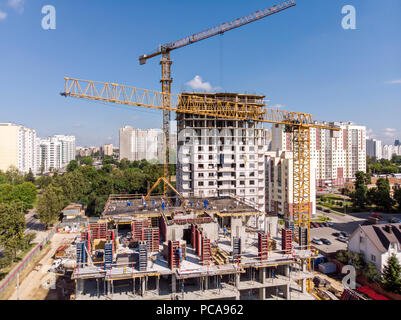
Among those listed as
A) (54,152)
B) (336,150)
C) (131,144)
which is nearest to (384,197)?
(336,150)

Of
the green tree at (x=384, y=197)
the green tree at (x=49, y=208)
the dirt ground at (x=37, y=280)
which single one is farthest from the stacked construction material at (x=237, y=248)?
the green tree at (x=384, y=197)

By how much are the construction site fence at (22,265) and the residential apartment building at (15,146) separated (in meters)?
39.2

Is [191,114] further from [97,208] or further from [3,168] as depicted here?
[3,168]

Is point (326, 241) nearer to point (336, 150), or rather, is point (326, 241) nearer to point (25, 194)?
point (336, 150)

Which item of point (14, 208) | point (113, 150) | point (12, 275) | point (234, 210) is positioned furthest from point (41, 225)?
point (113, 150)

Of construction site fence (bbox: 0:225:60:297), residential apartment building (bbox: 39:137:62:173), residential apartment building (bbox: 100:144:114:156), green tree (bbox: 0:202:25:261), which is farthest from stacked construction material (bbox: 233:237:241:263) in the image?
residential apartment building (bbox: 100:144:114:156)

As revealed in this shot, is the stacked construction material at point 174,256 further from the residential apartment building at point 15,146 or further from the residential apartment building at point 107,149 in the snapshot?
the residential apartment building at point 107,149

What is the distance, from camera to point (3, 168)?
61.0m

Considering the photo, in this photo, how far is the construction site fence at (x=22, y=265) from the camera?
720 inches

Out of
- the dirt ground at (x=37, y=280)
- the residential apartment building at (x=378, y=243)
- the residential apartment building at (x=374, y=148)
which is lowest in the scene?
the dirt ground at (x=37, y=280)

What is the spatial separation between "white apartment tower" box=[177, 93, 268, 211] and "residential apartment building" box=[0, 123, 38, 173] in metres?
46.3

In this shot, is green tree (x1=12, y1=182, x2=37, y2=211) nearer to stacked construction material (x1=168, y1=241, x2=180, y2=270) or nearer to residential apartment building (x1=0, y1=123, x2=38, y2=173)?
residential apartment building (x1=0, y1=123, x2=38, y2=173)

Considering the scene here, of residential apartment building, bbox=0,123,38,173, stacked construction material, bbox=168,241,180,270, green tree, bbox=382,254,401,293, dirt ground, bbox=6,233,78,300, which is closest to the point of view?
stacked construction material, bbox=168,241,180,270

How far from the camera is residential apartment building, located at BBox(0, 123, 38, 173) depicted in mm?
61031
